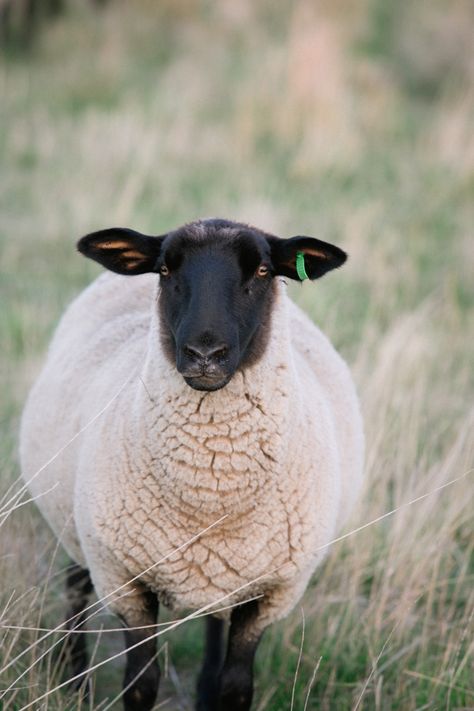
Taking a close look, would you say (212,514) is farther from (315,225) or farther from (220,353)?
(315,225)

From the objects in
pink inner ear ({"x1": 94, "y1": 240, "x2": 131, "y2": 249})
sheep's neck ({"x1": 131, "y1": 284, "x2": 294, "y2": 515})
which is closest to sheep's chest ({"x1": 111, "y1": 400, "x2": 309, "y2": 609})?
sheep's neck ({"x1": 131, "y1": 284, "x2": 294, "y2": 515})

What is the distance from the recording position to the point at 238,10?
704 inches

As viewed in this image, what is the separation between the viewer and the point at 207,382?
2494mm

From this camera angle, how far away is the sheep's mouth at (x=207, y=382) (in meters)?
2.49

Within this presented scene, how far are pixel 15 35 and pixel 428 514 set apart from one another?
12063mm

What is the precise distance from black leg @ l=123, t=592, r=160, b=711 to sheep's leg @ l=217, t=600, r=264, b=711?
0.22 metres

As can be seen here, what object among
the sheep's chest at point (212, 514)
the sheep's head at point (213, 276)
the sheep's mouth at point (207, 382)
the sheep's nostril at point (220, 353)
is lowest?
the sheep's chest at point (212, 514)

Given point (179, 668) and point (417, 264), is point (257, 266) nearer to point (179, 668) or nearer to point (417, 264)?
point (179, 668)

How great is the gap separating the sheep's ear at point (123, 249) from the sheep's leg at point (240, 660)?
1.12 m

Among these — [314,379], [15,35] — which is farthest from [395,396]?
[15,35]

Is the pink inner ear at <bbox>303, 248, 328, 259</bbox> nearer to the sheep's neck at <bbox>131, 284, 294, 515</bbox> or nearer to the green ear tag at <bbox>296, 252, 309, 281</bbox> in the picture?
the green ear tag at <bbox>296, 252, 309, 281</bbox>

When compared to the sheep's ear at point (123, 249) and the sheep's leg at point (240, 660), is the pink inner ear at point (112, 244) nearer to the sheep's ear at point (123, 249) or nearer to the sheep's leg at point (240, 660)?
the sheep's ear at point (123, 249)

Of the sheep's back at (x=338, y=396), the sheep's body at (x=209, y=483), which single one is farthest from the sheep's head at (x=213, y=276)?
the sheep's back at (x=338, y=396)

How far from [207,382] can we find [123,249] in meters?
0.62
